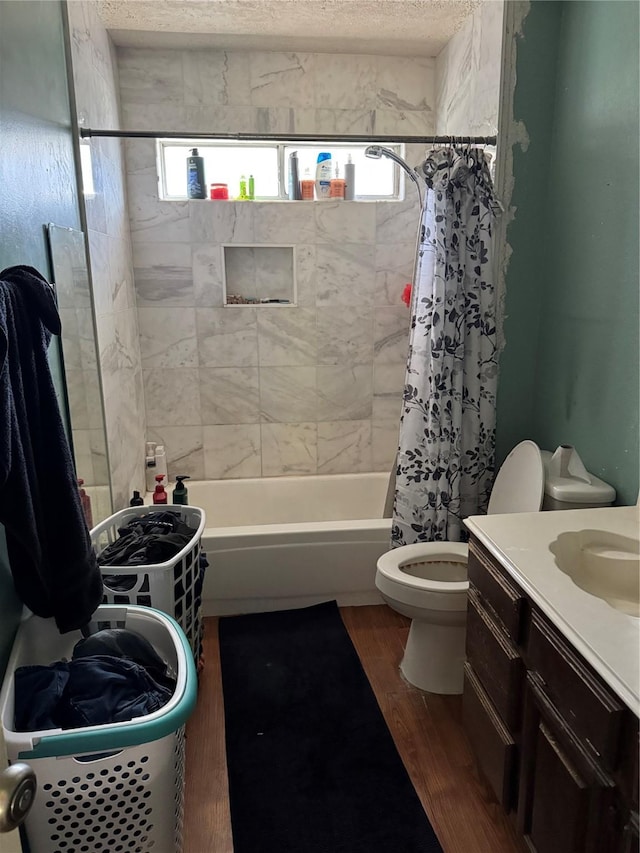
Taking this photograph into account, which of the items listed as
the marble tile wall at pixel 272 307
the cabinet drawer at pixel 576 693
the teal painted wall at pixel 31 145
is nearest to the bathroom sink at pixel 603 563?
the cabinet drawer at pixel 576 693

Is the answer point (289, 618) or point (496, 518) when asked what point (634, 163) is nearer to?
point (496, 518)

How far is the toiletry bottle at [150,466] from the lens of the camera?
320 centimetres

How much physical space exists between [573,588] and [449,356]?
1.22 m

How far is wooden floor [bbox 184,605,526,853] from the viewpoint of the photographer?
1.61 metres

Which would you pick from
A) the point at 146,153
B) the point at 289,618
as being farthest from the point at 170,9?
the point at 289,618

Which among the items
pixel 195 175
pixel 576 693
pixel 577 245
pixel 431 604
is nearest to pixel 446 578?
pixel 431 604

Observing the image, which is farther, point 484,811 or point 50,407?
point 484,811

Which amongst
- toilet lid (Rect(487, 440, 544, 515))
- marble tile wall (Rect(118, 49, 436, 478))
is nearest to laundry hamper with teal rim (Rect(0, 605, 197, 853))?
toilet lid (Rect(487, 440, 544, 515))

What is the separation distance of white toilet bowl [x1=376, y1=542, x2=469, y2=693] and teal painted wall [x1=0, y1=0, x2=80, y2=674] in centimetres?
119

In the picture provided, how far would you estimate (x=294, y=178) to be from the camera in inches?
122

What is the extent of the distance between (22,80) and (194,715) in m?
2.01

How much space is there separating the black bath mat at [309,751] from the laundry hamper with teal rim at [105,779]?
0.47m

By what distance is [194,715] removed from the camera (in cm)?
205

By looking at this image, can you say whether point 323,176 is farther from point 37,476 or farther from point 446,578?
point 37,476
